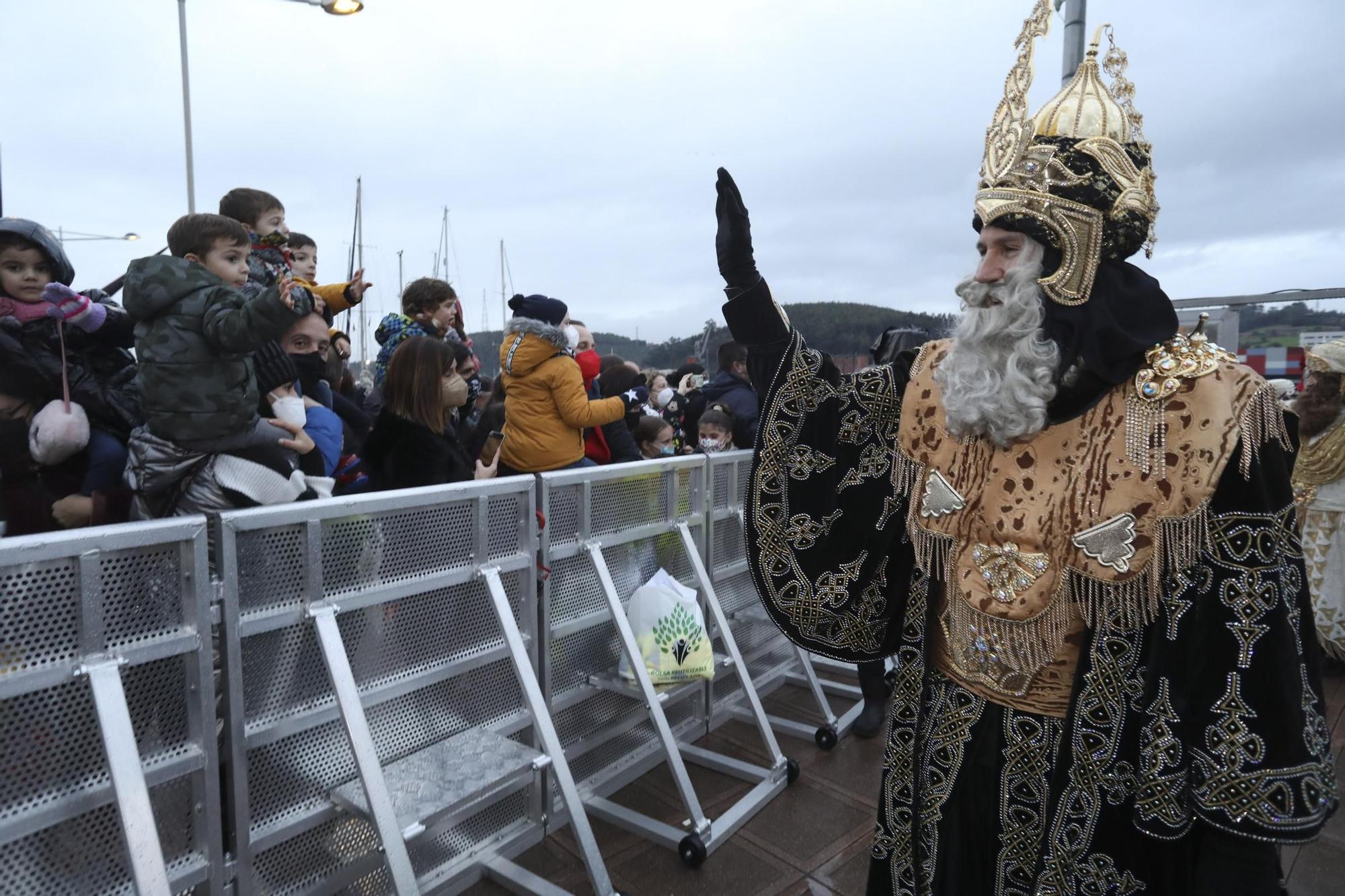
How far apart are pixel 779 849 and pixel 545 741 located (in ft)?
3.60

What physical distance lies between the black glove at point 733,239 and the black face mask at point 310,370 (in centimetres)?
204

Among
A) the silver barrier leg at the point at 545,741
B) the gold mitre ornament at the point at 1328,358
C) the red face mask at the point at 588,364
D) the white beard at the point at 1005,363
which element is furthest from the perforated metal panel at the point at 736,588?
the gold mitre ornament at the point at 1328,358

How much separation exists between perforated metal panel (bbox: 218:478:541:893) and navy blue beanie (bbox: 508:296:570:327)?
137 centimetres

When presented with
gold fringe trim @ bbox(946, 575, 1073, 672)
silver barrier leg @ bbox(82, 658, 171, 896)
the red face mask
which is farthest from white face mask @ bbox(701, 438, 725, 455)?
silver barrier leg @ bbox(82, 658, 171, 896)

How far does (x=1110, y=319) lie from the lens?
163 cm

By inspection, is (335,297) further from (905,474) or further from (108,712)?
(905,474)

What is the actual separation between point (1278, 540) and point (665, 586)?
6.98 ft

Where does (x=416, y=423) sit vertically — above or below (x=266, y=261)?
below

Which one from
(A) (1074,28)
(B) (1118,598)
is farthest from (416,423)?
(A) (1074,28)

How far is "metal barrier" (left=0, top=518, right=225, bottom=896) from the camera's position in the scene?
1.57m

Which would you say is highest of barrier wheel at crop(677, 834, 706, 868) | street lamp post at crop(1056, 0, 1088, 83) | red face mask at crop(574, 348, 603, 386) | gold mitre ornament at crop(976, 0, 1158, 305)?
street lamp post at crop(1056, 0, 1088, 83)

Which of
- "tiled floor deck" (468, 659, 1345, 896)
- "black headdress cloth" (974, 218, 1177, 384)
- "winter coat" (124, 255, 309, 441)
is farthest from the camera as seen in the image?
"tiled floor deck" (468, 659, 1345, 896)

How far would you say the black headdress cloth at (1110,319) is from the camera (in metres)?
1.61

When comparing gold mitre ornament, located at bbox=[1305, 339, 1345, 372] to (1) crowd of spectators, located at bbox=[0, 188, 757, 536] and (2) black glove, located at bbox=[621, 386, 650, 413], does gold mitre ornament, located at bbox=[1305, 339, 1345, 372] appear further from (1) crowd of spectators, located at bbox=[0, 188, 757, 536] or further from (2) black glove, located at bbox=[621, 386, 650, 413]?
(1) crowd of spectators, located at bbox=[0, 188, 757, 536]
